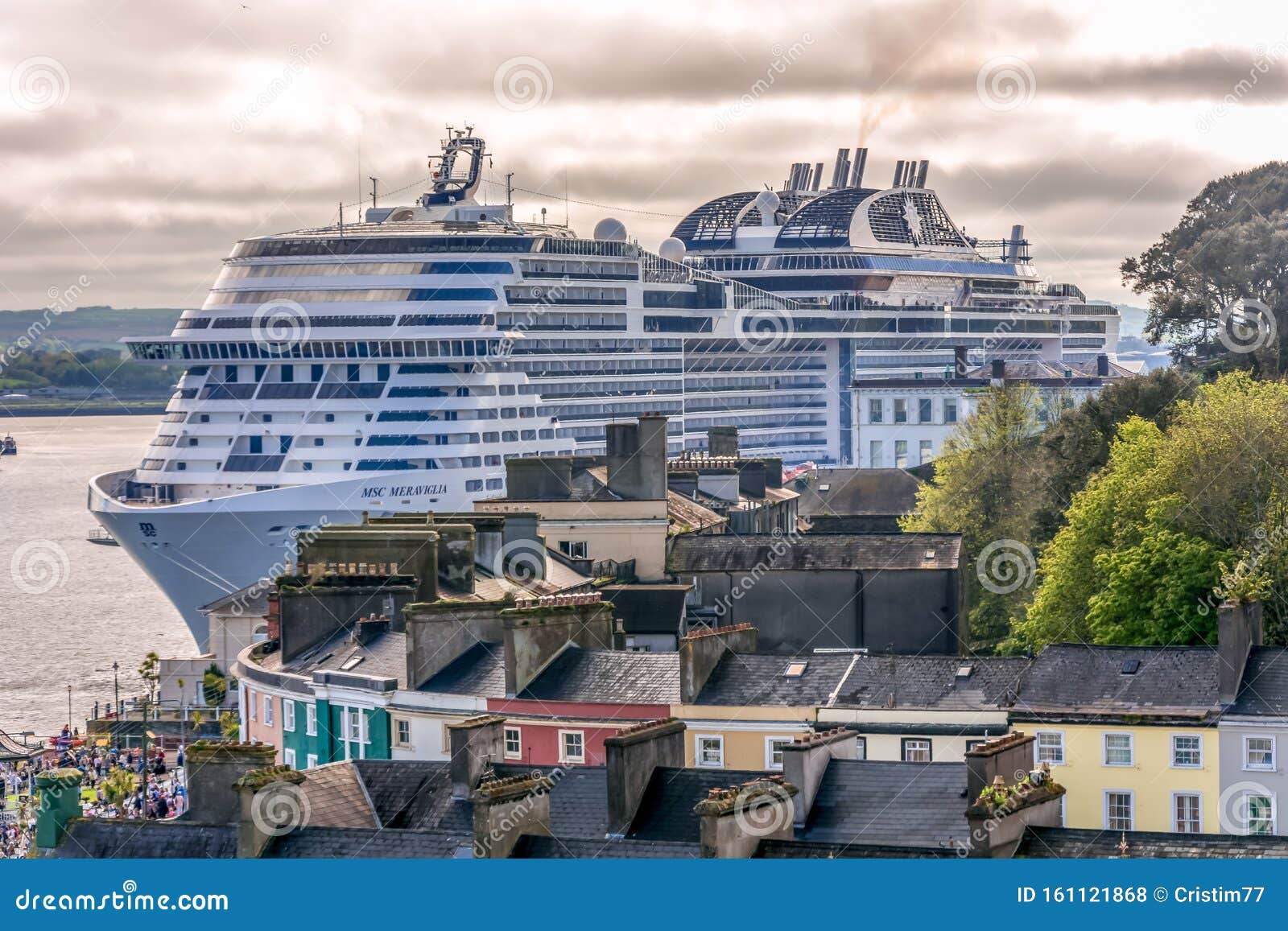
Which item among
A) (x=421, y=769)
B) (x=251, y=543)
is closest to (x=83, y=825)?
(x=421, y=769)

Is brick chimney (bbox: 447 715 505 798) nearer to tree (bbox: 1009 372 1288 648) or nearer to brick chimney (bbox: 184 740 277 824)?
brick chimney (bbox: 184 740 277 824)

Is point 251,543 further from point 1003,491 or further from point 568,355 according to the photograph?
point 1003,491

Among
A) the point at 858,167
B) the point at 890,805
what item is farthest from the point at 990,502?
the point at 858,167

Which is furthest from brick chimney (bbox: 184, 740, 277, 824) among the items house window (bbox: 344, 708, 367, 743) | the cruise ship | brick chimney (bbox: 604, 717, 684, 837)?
the cruise ship

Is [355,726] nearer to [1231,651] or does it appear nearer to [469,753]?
[469,753]

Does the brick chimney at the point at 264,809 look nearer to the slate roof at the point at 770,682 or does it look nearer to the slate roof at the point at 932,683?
the slate roof at the point at 770,682
